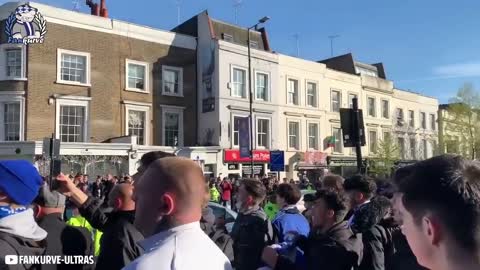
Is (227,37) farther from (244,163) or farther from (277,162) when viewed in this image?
(277,162)

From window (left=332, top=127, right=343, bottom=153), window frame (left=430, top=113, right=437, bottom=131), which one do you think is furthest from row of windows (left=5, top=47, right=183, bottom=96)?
window frame (left=430, top=113, right=437, bottom=131)

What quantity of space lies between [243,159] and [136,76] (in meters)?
8.24

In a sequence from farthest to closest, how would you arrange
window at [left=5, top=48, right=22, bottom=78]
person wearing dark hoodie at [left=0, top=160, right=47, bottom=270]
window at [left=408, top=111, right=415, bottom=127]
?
window at [left=408, top=111, right=415, bottom=127] → window at [left=5, top=48, right=22, bottom=78] → person wearing dark hoodie at [left=0, top=160, right=47, bottom=270]

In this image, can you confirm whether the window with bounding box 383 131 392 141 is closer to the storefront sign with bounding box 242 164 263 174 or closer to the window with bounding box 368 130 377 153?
the window with bounding box 368 130 377 153

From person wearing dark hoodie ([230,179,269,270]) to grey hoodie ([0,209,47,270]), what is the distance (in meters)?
2.25

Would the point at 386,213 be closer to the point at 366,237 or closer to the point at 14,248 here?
the point at 366,237

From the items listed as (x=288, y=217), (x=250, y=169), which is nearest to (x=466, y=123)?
(x=250, y=169)

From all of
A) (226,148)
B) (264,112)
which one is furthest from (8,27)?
(264,112)

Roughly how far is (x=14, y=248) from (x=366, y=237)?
2.74 m

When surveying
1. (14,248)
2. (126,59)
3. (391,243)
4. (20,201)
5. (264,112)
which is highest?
(126,59)

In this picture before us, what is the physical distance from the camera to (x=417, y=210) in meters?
1.48

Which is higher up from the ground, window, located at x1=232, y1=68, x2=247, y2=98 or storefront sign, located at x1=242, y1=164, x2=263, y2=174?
window, located at x1=232, y1=68, x2=247, y2=98

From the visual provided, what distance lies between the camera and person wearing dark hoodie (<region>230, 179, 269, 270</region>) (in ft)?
15.3

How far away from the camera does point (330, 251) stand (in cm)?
347
